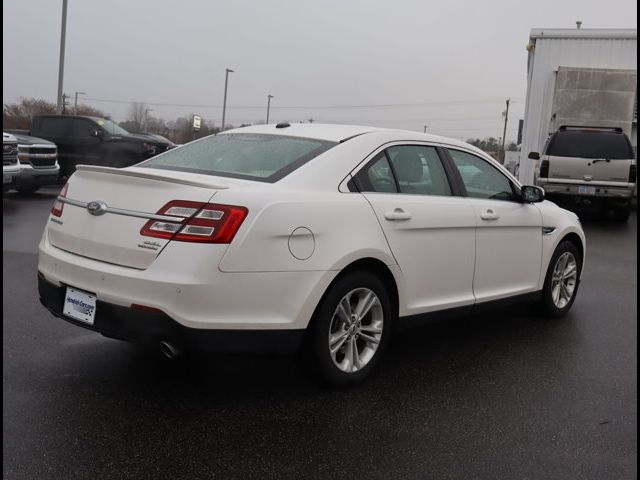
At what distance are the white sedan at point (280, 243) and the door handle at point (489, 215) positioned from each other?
0.04ft

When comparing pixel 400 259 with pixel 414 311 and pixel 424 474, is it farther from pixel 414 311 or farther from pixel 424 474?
pixel 424 474

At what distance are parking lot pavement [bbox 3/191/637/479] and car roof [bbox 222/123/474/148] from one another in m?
1.44

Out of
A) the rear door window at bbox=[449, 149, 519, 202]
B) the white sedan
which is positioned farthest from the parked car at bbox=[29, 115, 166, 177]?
the rear door window at bbox=[449, 149, 519, 202]

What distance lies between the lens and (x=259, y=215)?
328 cm

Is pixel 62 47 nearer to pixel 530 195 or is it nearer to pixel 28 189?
pixel 28 189

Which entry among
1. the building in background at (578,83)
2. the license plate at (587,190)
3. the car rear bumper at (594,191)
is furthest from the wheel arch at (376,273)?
the building in background at (578,83)

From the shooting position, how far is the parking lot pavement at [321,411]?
292 cm

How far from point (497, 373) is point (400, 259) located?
1034 mm

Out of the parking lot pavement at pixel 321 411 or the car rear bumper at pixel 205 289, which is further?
the car rear bumper at pixel 205 289

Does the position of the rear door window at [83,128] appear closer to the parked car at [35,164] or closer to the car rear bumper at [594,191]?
the parked car at [35,164]

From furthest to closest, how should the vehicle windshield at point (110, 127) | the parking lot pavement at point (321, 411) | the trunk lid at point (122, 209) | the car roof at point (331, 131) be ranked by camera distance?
the vehicle windshield at point (110, 127)
the car roof at point (331, 131)
the trunk lid at point (122, 209)
the parking lot pavement at point (321, 411)

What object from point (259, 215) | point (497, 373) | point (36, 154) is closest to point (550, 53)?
point (36, 154)

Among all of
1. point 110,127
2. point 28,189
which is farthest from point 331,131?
point 110,127

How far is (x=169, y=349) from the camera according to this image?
326 cm
